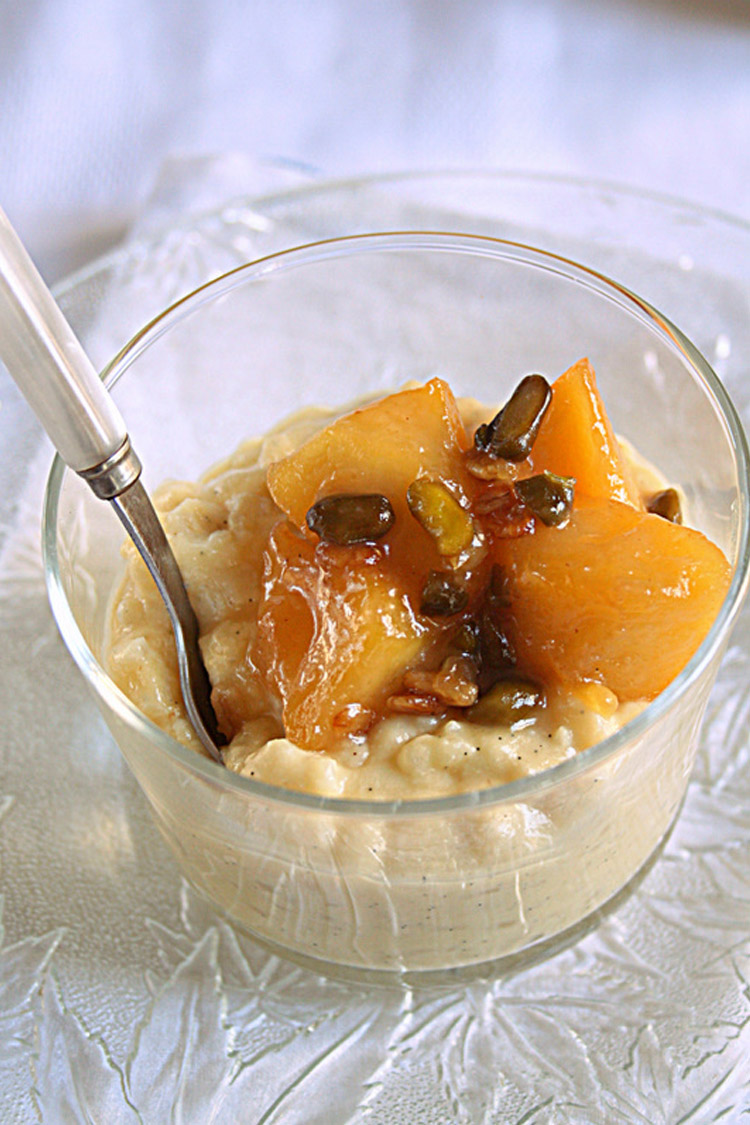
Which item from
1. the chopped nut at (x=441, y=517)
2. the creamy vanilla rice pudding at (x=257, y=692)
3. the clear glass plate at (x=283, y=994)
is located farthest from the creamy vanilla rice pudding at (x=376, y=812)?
the chopped nut at (x=441, y=517)

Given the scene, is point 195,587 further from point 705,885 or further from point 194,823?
point 705,885

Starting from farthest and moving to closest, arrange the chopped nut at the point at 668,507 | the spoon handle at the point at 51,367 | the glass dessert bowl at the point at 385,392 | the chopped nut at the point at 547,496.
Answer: the chopped nut at the point at 668,507
the chopped nut at the point at 547,496
the glass dessert bowl at the point at 385,392
the spoon handle at the point at 51,367

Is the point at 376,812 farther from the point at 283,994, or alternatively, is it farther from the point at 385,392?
the point at 385,392

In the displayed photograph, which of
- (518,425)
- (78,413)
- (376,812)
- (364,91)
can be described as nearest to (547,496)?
(518,425)

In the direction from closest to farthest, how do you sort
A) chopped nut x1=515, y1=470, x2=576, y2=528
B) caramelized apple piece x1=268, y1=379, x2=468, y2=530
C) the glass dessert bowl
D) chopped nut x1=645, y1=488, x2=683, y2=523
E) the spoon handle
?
the spoon handle → the glass dessert bowl → chopped nut x1=515, y1=470, x2=576, y2=528 → caramelized apple piece x1=268, y1=379, x2=468, y2=530 → chopped nut x1=645, y1=488, x2=683, y2=523

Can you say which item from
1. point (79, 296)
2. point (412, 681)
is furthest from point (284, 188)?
point (412, 681)

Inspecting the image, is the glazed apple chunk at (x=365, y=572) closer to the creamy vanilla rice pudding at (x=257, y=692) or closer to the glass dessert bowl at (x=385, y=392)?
the creamy vanilla rice pudding at (x=257, y=692)

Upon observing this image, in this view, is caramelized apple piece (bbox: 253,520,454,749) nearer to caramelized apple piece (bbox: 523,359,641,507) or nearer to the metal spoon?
the metal spoon

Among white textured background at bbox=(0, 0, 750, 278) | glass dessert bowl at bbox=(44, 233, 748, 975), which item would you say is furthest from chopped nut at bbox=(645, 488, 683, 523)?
white textured background at bbox=(0, 0, 750, 278)
